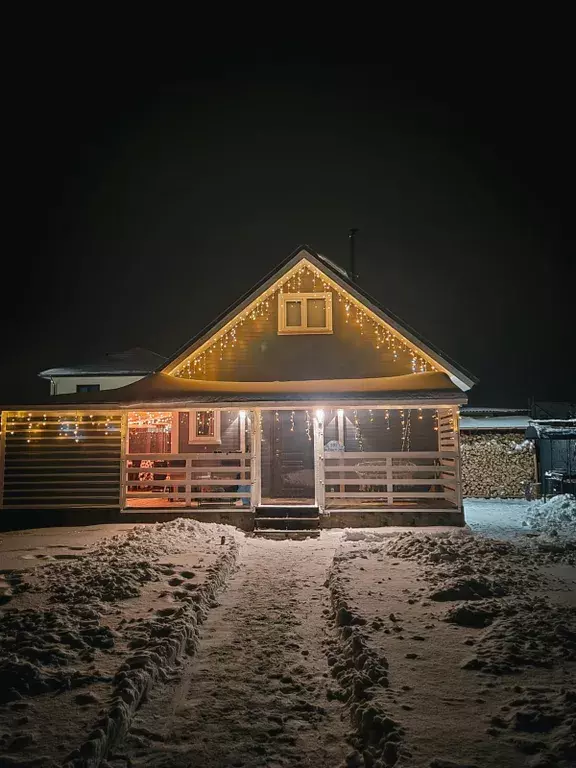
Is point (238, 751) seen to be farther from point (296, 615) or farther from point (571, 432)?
point (571, 432)

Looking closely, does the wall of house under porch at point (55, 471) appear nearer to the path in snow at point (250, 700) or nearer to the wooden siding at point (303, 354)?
the wooden siding at point (303, 354)

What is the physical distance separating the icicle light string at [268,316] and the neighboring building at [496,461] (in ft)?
17.9

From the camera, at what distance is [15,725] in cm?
387

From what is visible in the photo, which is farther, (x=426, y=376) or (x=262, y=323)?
(x=262, y=323)

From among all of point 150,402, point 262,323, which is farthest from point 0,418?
point 262,323

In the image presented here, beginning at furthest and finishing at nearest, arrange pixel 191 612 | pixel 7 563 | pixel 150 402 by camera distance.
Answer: pixel 150 402 < pixel 7 563 < pixel 191 612

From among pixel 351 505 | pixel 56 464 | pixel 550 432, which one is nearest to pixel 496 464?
pixel 550 432

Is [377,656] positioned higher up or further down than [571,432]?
further down

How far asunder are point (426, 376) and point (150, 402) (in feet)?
24.2

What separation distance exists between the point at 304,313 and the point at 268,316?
1.12 metres

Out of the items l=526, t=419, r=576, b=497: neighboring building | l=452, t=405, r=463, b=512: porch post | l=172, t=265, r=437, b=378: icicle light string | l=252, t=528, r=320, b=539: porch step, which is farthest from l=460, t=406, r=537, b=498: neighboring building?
l=252, t=528, r=320, b=539: porch step

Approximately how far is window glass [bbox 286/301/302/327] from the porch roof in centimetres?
228

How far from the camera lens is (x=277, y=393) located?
528 inches

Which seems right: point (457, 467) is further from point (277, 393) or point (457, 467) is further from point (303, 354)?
point (303, 354)
